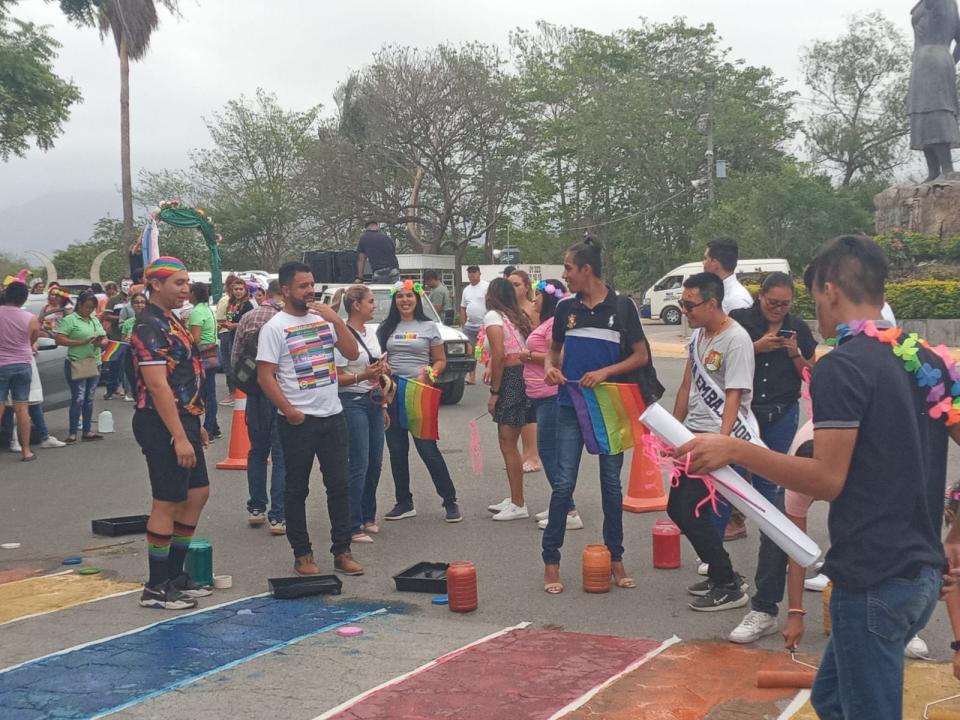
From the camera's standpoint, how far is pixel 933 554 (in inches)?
126

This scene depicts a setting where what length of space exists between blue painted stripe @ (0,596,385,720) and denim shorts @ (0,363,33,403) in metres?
6.54

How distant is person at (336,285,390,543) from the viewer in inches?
322

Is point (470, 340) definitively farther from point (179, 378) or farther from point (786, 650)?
point (786, 650)

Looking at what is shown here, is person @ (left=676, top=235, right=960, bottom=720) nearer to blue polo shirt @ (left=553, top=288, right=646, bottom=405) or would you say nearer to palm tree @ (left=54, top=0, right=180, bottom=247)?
blue polo shirt @ (left=553, top=288, right=646, bottom=405)

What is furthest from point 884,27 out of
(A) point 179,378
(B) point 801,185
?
(A) point 179,378

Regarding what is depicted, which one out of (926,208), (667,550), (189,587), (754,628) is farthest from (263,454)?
(926,208)

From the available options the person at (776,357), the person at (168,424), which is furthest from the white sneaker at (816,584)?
the person at (168,424)

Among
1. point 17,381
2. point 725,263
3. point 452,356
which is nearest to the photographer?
point 725,263

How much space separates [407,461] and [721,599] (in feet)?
11.0

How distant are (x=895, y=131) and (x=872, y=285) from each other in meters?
52.9

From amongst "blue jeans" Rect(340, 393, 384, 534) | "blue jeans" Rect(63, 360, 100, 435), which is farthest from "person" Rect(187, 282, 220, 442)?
"blue jeans" Rect(340, 393, 384, 534)

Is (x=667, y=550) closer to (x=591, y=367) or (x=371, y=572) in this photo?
(x=591, y=367)

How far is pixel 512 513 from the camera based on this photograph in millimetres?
9039

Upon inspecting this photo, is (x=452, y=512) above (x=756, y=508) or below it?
below
